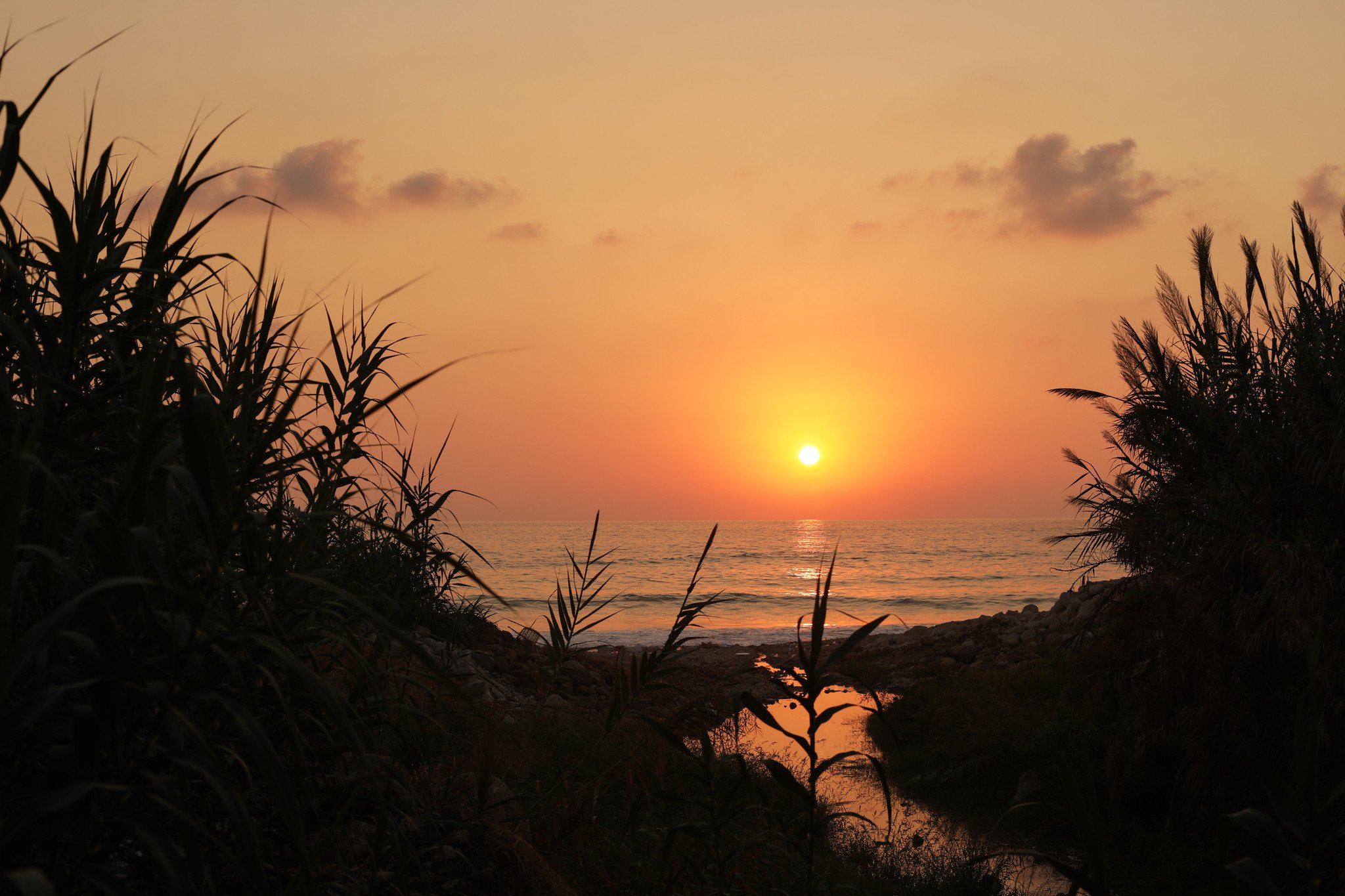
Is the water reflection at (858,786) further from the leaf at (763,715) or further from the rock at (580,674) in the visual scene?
the rock at (580,674)

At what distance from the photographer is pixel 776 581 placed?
4206 centimetres

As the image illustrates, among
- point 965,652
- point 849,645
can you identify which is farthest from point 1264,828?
point 965,652

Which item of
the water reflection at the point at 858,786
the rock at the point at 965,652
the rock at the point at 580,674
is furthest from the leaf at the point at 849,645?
the rock at the point at 965,652

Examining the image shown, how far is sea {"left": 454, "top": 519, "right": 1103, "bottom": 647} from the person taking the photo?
27578 mm

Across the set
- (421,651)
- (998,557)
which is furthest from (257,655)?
(998,557)

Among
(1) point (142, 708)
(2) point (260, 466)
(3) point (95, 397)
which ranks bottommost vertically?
(1) point (142, 708)

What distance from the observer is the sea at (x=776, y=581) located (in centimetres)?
2758

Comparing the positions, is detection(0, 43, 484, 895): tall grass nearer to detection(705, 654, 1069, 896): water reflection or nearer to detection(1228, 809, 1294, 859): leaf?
detection(1228, 809, 1294, 859): leaf

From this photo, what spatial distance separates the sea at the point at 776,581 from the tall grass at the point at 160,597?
11.3m

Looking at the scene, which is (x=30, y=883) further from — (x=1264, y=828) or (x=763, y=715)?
(x=1264, y=828)

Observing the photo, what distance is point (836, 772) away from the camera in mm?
10320

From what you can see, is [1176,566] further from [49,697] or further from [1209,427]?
[49,697]

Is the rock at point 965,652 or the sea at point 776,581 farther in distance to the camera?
the sea at point 776,581

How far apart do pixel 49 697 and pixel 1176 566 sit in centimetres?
844
